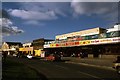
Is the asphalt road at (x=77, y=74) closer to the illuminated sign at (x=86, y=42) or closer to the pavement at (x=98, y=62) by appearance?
the pavement at (x=98, y=62)

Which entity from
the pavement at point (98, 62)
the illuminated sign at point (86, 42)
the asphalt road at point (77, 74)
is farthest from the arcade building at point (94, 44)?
the asphalt road at point (77, 74)

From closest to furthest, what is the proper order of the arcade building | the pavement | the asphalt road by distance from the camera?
the asphalt road < the pavement < the arcade building

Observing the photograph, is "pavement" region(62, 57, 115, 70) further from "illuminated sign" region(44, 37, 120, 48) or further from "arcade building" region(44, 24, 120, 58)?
"arcade building" region(44, 24, 120, 58)

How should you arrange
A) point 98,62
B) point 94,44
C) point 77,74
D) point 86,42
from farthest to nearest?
1. point 86,42
2. point 94,44
3. point 98,62
4. point 77,74

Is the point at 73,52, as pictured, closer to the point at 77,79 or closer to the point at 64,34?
the point at 64,34

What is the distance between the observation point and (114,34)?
51094 mm

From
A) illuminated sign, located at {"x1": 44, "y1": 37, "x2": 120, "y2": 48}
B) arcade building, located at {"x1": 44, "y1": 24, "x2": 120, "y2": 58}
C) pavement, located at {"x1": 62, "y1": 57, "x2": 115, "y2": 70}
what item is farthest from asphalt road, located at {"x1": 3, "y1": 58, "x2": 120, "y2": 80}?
arcade building, located at {"x1": 44, "y1": 24, "x2": 120, "y2": 58}

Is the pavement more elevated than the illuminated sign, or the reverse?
the illuminated sign

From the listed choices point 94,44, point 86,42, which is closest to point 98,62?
point 94,44

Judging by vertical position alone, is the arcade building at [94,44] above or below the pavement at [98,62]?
above

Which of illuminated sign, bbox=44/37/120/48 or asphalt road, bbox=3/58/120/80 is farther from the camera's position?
illuminated sign, bbox=44/37/120/48

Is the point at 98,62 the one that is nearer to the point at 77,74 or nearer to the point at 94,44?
the point at 94,44

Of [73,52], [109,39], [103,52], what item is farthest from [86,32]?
[109,39]

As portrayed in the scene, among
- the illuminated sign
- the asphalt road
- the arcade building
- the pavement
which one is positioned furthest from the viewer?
the arcade building
